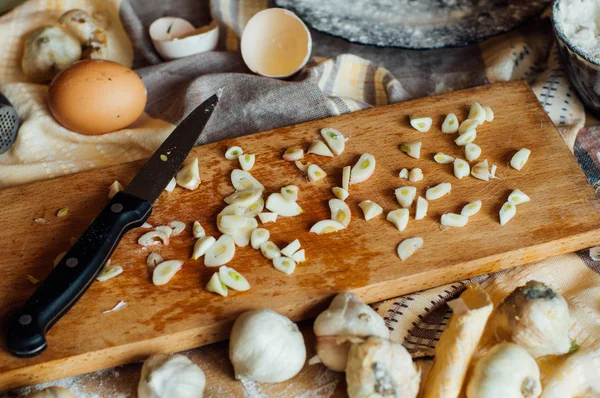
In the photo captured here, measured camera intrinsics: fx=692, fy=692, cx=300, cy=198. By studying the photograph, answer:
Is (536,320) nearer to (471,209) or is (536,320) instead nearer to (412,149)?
(471,209)

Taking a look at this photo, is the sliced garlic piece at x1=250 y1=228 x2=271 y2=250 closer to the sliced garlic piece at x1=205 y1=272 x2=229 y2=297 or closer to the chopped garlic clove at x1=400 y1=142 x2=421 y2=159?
the sliced garlic piece at x1=205 y1=272 x2=229 y2=297

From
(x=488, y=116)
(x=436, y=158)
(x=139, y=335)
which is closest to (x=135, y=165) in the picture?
(x=139, y=335)

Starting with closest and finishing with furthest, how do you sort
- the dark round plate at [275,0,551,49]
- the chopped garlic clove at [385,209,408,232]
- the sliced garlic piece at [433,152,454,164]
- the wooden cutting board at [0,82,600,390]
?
the wooden cutting board at [0,82,600,390] → the chopped garlic clove at [385,209,408,232] → the sliced garlic piece at [433,152,454,164] → the dark round plate at [275,0,551,49]

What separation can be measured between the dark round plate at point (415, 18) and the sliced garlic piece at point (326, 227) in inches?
22.1

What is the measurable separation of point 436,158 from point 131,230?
0.57 metres

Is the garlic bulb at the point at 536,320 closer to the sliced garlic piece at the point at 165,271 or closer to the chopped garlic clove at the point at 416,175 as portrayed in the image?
the chopped garlic clove at the point at 416,175

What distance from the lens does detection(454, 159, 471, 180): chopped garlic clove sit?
1.27m

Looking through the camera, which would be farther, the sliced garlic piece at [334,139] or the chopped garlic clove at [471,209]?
the sliced garlic piece at [334,139]

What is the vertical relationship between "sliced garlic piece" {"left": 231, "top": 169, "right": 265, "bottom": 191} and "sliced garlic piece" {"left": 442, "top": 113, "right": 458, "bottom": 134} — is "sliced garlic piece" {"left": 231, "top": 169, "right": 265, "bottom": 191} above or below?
below

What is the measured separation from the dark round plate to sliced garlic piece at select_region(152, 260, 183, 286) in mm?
722

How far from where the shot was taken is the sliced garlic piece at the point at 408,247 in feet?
3.78

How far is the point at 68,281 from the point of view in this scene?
1041 millimetres

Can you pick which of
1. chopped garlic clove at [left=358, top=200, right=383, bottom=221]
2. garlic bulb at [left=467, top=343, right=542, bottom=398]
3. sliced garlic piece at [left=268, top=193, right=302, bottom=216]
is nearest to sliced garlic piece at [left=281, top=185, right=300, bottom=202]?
sliced garlic piece at [left=268, top=193, right=302, bottom=216]

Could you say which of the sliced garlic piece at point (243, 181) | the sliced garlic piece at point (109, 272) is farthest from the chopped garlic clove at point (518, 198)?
the sliced garlic piece at point (109, 272)
